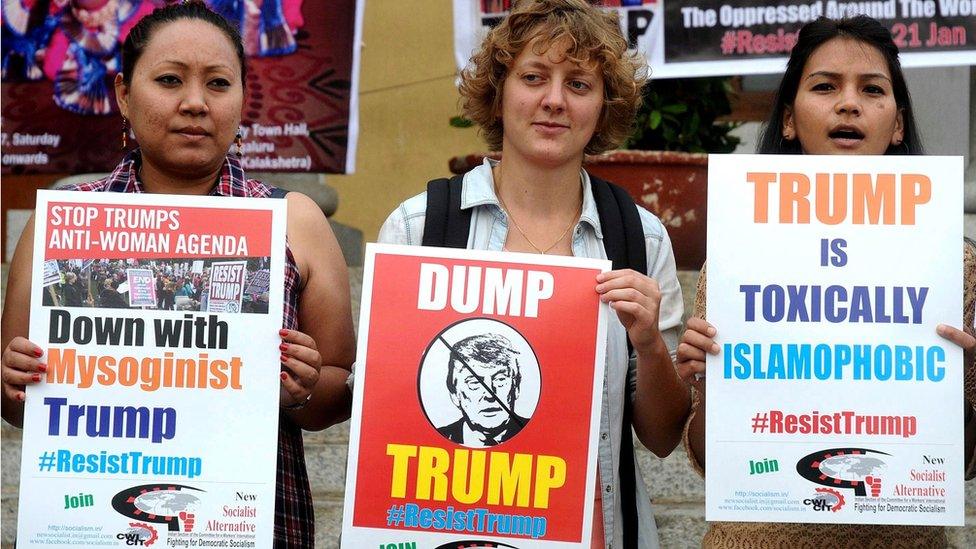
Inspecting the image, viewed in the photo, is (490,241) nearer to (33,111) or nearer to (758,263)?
(758,263)

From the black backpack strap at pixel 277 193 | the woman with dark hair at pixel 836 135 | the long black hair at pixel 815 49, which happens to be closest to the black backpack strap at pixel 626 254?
the woman with dark hair at pixel 836 135

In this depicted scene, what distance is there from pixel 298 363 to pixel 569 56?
0.87 m

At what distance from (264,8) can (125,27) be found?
60 cm

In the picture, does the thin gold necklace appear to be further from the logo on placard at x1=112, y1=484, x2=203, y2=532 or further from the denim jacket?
the logo on placard at x1=112, y1=484, x2=203, y2=532

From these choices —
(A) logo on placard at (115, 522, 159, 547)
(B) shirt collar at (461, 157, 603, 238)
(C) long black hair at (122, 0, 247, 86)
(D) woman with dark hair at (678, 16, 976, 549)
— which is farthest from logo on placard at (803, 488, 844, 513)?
(C) long black hair at (122, 0, 247, 86)

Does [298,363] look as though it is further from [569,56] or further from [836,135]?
[836,135]

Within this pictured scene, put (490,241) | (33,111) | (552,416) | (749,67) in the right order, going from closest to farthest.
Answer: (552,416)
(490,241)
(749,67)
(33,111)

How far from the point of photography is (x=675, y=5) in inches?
223

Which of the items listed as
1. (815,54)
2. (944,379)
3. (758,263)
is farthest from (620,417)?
(815,54)

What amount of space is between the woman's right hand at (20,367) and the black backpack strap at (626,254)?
3.90ft

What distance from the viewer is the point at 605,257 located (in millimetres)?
3021

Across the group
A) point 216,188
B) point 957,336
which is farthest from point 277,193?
point 957,336

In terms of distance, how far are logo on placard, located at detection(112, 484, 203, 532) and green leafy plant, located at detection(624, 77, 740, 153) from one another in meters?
3.34

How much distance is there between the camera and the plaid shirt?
2.89 m
